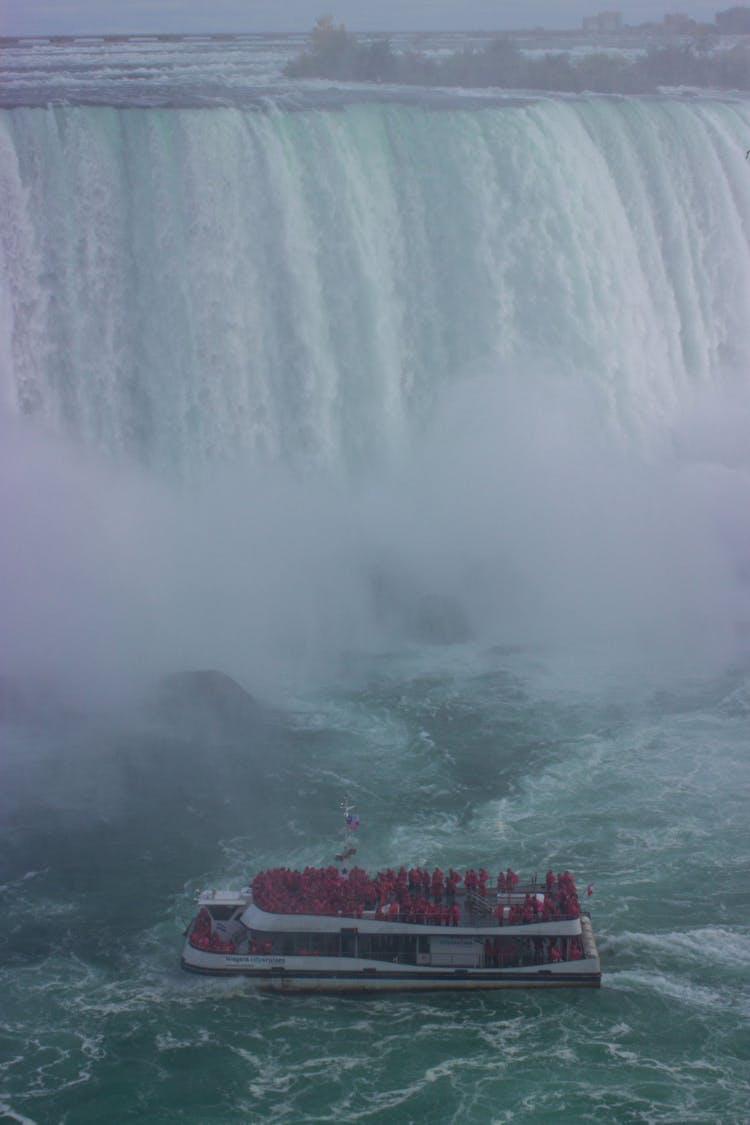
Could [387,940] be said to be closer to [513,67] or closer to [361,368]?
[361,368]

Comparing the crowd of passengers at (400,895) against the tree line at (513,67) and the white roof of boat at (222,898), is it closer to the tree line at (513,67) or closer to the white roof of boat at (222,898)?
the white roof of boat at (222,898)

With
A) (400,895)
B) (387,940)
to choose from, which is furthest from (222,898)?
(400,895)

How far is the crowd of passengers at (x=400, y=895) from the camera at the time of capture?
710 inches

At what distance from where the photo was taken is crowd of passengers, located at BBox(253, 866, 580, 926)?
1803 centimetres

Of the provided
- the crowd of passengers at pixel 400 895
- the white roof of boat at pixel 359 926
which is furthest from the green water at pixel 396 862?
the crowd of passengers at pixel 400 895

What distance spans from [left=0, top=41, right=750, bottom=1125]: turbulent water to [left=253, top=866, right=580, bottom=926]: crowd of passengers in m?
0.95

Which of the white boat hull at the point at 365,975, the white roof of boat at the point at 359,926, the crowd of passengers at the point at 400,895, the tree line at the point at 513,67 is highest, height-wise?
the tree line at the point at 513,67

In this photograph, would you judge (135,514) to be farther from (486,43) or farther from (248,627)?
(486,43)

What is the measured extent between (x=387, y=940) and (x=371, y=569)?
12580mm

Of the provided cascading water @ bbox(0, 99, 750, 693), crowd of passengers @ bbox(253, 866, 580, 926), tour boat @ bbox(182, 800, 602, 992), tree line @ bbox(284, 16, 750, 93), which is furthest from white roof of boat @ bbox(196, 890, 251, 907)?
tree line @ bbox(284, 16, 750, 93)

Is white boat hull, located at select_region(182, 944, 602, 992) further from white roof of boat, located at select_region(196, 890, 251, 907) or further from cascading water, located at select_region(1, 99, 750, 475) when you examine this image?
cascading water, located at select_region(1, 99, 750, 475)

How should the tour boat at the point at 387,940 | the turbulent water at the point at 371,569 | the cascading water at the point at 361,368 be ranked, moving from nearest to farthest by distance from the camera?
the turbulent water at the point at 371,569, the tour boat at the point at 387,940, the cascading water at the point at 361,368

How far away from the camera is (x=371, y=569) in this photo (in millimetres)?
29859

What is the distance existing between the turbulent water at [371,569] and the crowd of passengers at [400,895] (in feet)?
3.12
